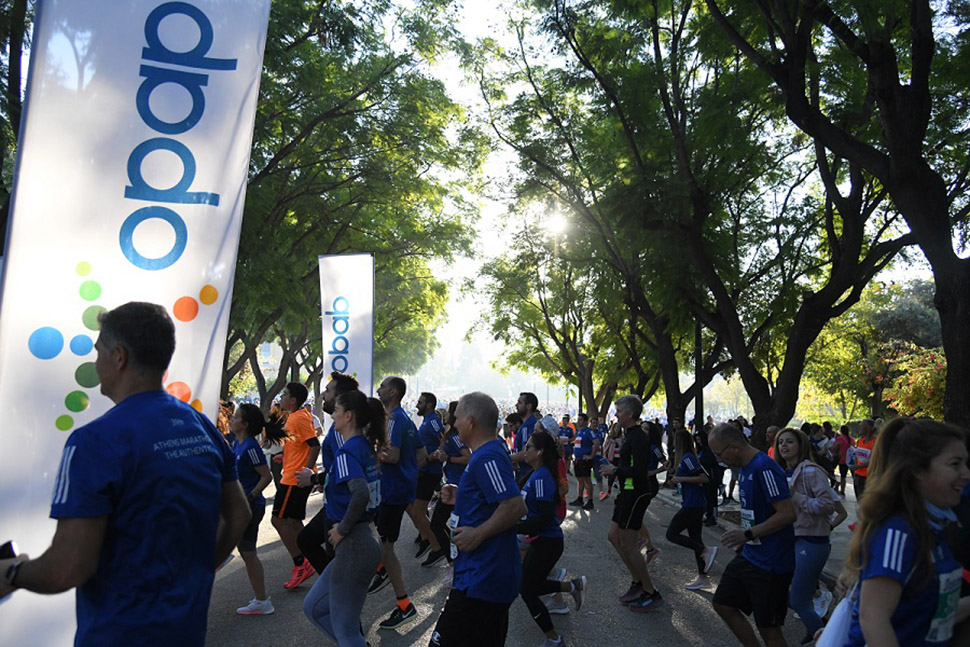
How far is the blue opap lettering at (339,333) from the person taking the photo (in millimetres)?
12469

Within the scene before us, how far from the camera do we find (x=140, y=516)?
2.43 meters

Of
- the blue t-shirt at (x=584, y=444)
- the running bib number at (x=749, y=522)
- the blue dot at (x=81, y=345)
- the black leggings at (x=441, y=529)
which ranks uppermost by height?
the blue dot at (x=81, y=345)

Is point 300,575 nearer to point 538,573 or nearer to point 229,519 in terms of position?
point 538,573

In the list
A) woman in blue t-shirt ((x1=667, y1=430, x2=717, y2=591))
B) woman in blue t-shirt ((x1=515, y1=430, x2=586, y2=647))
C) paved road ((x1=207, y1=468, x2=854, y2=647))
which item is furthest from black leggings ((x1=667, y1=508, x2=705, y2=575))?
woman in blue t-shirt ((x1=515, y1=430, x2=586, y2=647))

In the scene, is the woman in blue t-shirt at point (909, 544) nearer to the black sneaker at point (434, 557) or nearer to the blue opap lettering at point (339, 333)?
the black sneaker at point (434, 557)

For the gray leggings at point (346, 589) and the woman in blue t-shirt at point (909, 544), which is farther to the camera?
the gray leggings at point (346, 589)

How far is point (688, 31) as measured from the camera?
47.9 feet

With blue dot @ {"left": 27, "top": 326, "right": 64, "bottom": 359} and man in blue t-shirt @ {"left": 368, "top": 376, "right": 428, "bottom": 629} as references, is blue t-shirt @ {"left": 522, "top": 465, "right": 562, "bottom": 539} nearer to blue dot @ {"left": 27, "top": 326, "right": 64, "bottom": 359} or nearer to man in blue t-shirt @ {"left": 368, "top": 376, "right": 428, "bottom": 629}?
man in blue t-shirt @ {"left": 368, "top": 376, "right": 428, "bottom": 629}

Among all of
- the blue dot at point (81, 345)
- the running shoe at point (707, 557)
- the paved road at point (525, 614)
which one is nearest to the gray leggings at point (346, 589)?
the paved road at point (525, 614)

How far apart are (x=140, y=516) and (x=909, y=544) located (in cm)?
245

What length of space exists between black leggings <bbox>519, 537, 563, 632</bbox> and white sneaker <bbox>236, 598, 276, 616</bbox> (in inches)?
95.7

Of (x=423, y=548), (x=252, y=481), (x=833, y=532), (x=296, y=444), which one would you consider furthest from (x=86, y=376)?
(x=833, y=532)

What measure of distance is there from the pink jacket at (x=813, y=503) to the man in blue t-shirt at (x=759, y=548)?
2.75 ft

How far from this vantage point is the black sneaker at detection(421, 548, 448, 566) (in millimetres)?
→ 9375
